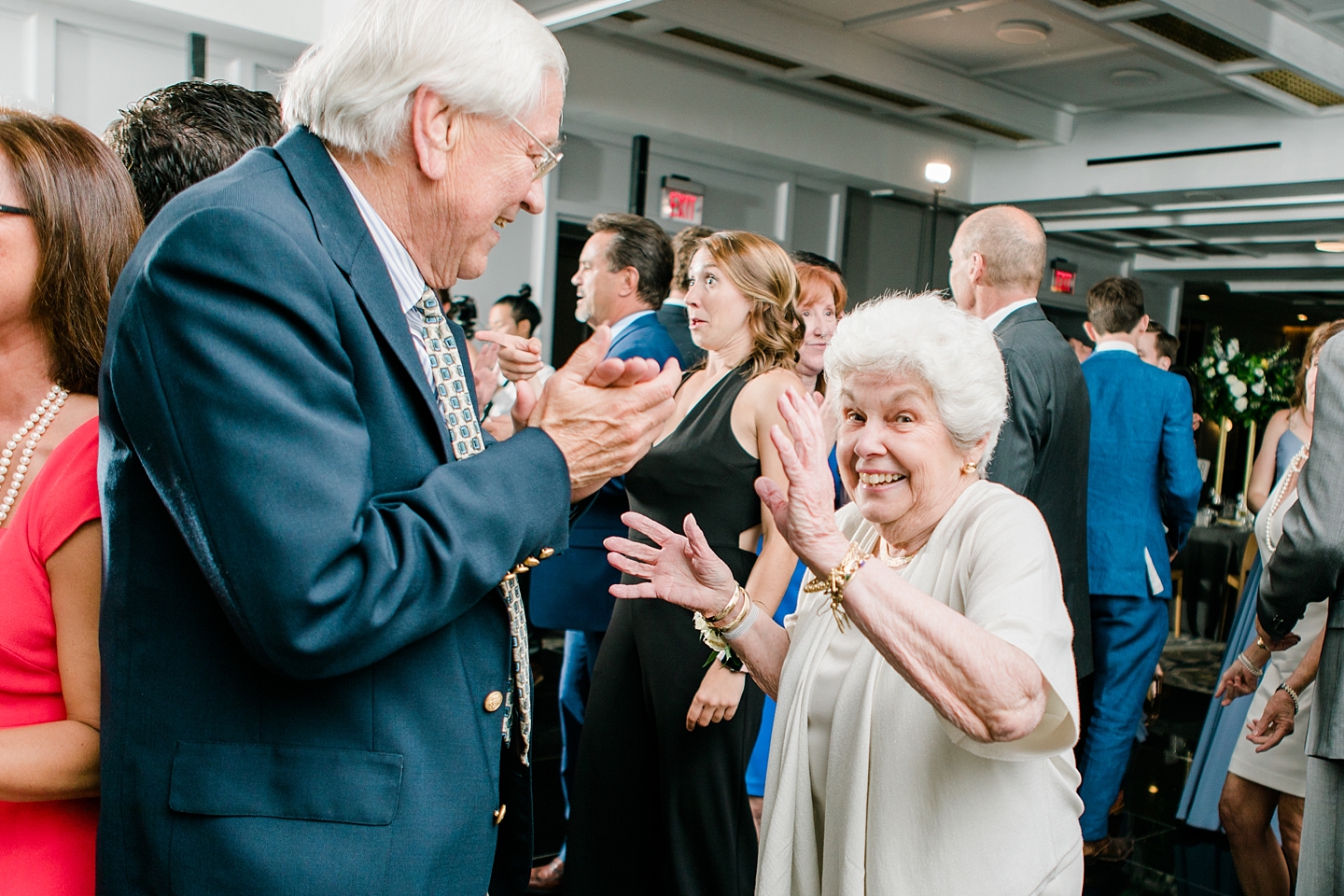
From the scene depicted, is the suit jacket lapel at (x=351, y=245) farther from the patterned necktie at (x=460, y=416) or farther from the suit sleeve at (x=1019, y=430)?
the suit sleeve at (x=1019, y=430)

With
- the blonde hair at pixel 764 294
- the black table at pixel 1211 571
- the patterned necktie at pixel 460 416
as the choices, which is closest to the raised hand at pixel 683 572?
the patterned necktie at pixel 460 416

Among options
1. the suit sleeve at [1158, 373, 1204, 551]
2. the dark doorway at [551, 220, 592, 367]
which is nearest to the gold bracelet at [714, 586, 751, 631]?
the suit sleeve at [1158, 373, 1204, 551]

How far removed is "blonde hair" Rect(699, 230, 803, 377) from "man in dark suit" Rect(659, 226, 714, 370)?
533 mm

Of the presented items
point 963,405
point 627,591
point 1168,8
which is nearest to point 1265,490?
point 1168,8

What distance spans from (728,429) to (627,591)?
0.93 metres

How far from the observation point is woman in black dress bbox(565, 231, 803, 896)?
2.22 metres

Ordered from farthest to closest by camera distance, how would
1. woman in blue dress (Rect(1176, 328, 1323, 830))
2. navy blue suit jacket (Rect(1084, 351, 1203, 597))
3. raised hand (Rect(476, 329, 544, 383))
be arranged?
1. navy blue suit jacket (Rect(1084, 351, 1203, 597))
2. woman in blue dress (Rect(1176, 328, 1323, 830))
3. raised hand (Rect(476, 329, 544, 383))

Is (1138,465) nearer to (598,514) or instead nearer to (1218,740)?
(1218,740)

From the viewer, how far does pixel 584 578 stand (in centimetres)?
281

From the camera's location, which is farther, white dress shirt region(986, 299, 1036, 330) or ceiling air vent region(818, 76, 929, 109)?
ceiling air vent region(818, 76, 929, 109)

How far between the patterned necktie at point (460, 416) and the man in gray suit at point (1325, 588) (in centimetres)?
154

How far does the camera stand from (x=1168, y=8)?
5.23 meters

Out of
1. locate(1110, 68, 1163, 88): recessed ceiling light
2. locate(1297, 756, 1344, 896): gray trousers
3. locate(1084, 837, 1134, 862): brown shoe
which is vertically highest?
locate(1110, 68, 1163, 88): recessed ceiling light

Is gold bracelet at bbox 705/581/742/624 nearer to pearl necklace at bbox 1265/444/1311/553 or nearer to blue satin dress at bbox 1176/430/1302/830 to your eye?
pearl necklace at bbox 1265/444/1311/553
